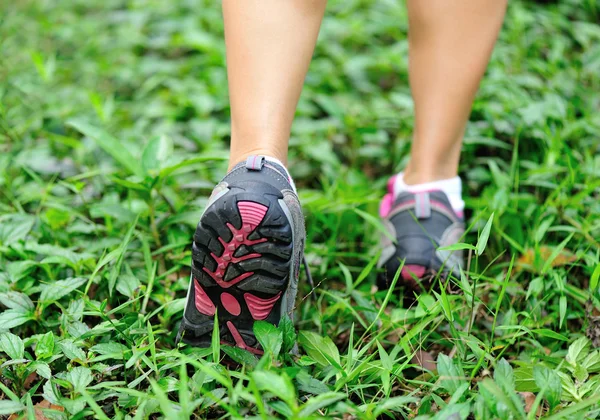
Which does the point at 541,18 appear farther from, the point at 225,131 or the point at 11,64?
the point at 11,64

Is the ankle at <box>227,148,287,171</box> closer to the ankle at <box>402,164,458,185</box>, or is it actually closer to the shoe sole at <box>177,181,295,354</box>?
the shoe sole at <box>177,181,295,354</box>

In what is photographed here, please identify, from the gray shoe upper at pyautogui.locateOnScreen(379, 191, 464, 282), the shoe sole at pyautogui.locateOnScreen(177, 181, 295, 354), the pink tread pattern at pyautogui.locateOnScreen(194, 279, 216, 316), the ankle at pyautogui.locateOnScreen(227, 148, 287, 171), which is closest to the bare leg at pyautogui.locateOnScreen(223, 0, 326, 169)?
the ankle at pyautogui.locateOnScreen(227, 148, 287, 171)

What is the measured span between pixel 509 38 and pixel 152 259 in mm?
2015

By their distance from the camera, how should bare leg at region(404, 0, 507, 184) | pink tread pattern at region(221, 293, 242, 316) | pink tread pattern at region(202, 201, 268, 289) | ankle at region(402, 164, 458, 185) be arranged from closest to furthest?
1. pink tread pattern at region(202, 201, 268, 289)
2. pink tread pattern at region(221, 293, 242, 316)
3. bare leg at region(404, 0, 507, 184)
4. ankle at region(402, 164, 458, 185)

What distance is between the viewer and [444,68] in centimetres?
137

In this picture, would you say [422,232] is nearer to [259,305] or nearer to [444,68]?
[444,68]

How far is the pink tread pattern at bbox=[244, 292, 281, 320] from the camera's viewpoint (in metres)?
1.08

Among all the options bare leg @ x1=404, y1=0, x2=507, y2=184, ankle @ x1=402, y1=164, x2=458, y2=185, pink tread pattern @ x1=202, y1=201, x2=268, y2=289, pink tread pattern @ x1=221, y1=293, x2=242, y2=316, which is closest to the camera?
pink tread pattern @ x1=202, y1=201, x2=268, y2=289

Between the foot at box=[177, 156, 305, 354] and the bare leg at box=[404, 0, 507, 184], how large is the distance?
1.64ft

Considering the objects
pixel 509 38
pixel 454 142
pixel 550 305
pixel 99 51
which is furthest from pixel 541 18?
pixel 99 51

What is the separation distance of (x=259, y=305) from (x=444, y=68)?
0.73 m

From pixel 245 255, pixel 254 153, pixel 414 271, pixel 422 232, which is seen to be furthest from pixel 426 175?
pixel 245 255

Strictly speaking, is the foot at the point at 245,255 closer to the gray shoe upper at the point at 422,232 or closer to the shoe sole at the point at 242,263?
the shoe sole at the point at 242,263

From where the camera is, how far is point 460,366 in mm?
1087
